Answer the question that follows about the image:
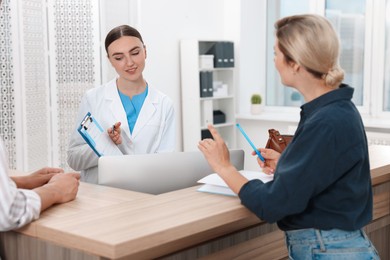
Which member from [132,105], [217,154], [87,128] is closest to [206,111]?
[132,105]

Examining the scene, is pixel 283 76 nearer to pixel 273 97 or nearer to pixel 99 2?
pixel 99 2

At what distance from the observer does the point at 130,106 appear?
10.5 ft

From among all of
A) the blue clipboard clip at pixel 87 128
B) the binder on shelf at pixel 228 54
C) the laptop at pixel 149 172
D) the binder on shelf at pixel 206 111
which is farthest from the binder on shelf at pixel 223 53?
the laptop at pixel 149 172

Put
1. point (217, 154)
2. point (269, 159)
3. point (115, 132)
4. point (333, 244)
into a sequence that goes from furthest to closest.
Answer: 1. point (115, 132)
2. point (269, 159)
3. point (217, 154)
4. point (333, 244)

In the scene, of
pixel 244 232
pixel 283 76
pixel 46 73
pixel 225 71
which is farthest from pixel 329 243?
pixel 225 71

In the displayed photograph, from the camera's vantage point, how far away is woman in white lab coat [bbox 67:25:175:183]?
3084 millimetres

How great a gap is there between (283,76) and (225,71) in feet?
17.1

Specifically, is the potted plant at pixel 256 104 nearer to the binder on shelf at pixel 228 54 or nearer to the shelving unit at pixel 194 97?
the shelving unit at pixel 194 97

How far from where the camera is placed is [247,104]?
7.29m

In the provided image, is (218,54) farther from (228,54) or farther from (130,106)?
(130,106)

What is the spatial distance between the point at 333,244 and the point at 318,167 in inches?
10.8

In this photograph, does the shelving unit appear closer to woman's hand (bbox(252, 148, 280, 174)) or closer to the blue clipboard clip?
the blue clipboard clip

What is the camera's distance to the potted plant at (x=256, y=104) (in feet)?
22.9

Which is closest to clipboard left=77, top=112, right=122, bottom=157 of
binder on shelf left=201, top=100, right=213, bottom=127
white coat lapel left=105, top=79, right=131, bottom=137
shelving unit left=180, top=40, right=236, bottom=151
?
white coat lapel left=105, top=79, right=131, bottom=137
